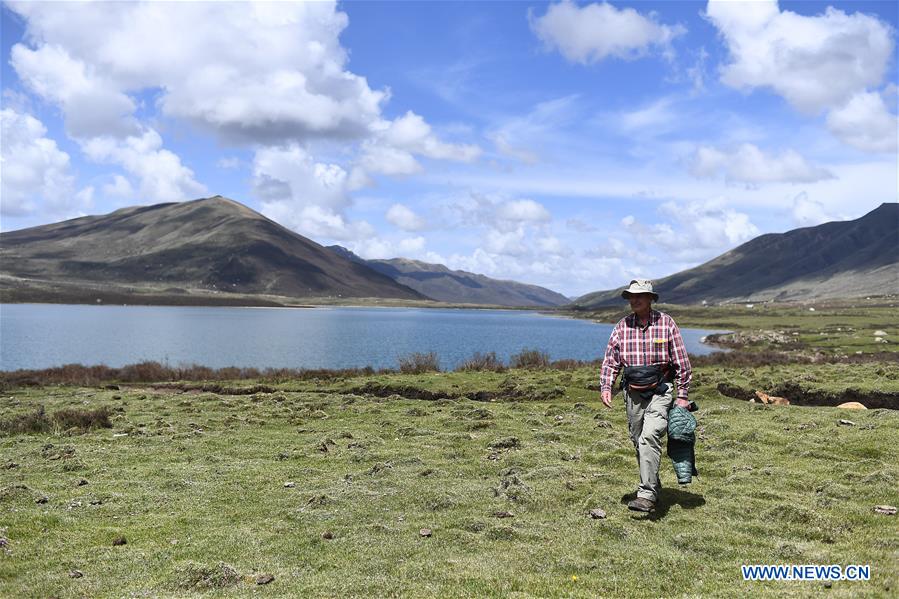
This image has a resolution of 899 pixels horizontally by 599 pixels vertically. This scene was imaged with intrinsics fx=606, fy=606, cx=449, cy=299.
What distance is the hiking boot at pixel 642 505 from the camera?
11.2m

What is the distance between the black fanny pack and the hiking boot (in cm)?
191

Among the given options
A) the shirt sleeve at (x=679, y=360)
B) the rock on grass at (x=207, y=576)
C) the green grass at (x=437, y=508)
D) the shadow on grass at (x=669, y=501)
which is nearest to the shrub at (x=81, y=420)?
the green grass at (x=437, y=508)

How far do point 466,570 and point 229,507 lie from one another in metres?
6.42

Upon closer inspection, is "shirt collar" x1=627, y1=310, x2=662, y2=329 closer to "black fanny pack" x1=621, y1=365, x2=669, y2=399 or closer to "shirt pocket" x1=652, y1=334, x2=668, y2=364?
"shirt pocket" x1=652, y1=334, x2=668, y2=364

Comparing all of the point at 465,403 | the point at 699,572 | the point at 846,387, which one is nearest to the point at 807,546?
the point at 699,572

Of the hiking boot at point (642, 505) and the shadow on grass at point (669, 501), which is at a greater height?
the hiking boot at point (642, 505)

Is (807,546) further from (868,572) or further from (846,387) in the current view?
(846,387)

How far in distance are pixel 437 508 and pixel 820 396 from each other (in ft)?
83.6

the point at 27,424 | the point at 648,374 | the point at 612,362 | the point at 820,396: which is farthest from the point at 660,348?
the point at 820,396

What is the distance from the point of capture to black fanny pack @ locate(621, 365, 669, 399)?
37.3 feet

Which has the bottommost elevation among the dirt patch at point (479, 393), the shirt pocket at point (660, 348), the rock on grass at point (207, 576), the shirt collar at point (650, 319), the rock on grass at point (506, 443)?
the dirt patch at point (479, 393)

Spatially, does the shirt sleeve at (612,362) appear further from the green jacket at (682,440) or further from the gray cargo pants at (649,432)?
the green jacket at (682,440)

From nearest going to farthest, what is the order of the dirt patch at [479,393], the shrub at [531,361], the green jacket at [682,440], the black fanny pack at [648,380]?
the green jacket at [682,440]
the black fanny pack at [648,380]
the dirt patch at [479,393]
the shrub at [531,361]

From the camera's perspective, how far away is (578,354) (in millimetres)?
85500
